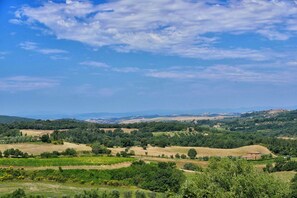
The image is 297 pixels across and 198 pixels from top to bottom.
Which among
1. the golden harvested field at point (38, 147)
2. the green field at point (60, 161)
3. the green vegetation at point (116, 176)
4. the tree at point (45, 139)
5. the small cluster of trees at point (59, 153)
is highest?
the tree at point (45, 139)

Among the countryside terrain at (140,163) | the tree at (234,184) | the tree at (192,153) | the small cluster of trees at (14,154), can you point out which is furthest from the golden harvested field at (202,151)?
the tree at (234,184)

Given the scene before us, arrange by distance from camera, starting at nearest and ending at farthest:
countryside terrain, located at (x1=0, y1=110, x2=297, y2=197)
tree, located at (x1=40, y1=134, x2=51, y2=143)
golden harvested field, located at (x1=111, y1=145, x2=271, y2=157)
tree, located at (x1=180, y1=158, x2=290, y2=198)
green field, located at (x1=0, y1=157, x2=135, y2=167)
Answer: tree, located at (x1=180, y1=158, x2=290, y2=198) < countryside terrain, located at (x1=0, y1=110, x2=297, y2=197) < green field, located at (x1=0, y1=157, x2=135, y2=167) < tree, located at (x1=40, y1=134, x2=51, y2=143) < golden harvested field, located at (x1=111, y1=145, x2=271, y2=157)

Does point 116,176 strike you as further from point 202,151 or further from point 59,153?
point 202,151

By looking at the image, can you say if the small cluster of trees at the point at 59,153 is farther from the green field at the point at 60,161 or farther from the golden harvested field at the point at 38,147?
the green field at the point at 60,161

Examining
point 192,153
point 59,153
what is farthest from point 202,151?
point 59,153

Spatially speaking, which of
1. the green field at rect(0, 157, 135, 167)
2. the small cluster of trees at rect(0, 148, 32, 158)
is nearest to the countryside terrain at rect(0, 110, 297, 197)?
the green field at rect(0, 157, 135, 167)

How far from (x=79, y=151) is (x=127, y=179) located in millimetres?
34052

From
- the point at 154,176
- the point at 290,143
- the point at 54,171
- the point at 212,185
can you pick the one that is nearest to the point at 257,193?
the point at 212,185

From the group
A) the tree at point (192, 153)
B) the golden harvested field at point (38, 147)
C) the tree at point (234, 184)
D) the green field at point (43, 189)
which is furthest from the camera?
the tree at point (192, 153)

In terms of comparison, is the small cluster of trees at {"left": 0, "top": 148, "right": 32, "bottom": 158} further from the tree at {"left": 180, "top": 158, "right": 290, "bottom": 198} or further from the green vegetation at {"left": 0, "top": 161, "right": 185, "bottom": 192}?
the tree at {"left": 180, "top": 158, "right": 290, "bottom": 198}

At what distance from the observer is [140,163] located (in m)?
108

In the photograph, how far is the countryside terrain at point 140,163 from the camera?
4878 cm

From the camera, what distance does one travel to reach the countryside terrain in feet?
160

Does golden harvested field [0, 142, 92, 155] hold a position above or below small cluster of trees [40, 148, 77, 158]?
above
